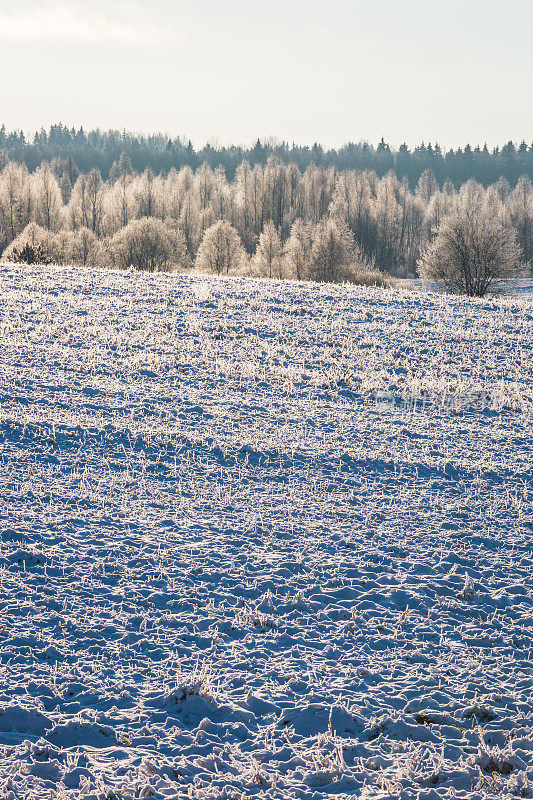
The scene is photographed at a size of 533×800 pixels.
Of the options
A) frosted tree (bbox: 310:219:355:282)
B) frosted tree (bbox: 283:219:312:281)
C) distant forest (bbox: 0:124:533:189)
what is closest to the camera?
frosted tree (bbox: 310:219:355:282)

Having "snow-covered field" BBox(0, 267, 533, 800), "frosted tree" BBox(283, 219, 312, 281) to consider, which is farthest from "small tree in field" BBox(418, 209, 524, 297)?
"snow-covered field" BBox(0, 267, 533, 800)

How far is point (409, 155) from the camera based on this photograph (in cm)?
19862

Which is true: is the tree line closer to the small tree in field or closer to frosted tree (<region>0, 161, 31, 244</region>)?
frosted tree (<region>0, 161, 31, 244</region>)

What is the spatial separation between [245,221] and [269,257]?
37.9m

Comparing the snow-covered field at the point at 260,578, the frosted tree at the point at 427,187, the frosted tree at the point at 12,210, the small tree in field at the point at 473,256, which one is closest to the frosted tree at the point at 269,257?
the small tree in field at the point at 473,256

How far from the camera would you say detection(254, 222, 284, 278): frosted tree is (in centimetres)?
5903

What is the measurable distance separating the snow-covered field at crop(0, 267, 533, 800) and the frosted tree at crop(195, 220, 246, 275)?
47.1 metres

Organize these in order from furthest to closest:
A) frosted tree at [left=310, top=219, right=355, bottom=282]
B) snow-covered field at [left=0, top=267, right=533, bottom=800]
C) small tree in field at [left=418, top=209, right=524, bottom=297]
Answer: frosted tree at [left=310, top=219, right=355, bottom=282], small tree in field at [left=418, top=209, right=524, bottom=297], snow-covered field at [left=0, top=267, right=533, bottom=800]

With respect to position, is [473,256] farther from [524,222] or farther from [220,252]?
[524,222]

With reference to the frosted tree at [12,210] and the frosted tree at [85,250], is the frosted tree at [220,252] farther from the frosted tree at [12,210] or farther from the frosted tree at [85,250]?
the frosted tree at [12,210]

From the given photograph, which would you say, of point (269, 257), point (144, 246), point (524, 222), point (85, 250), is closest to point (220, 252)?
point (269, 257)

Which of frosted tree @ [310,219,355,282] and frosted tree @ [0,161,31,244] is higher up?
frosted tree @ [0,161,31,244]

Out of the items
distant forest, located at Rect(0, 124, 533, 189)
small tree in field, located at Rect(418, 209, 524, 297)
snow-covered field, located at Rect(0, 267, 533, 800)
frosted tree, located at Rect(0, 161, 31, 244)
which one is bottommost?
snow-covered field, located at Rect(0, 267, 533, 800)

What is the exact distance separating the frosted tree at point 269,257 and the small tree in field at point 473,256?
823 inches
